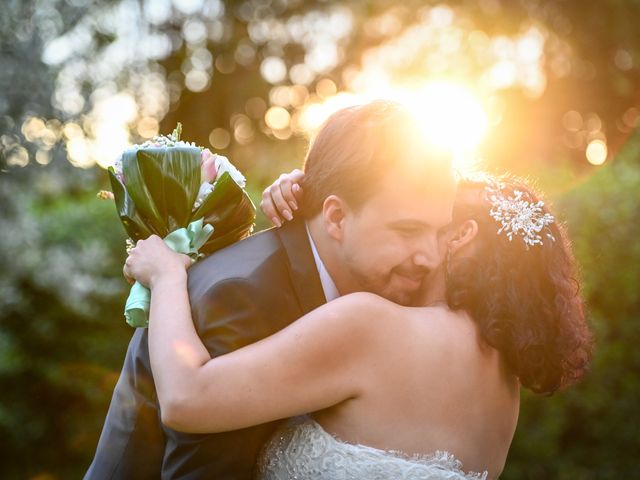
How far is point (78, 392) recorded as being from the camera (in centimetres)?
717

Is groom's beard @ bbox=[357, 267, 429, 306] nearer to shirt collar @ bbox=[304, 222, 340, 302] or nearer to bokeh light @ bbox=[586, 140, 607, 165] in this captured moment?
shirt collar @ bbox=[304, 222, 340, 302]

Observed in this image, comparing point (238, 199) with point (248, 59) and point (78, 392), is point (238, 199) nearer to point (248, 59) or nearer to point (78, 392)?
point (78, 392)

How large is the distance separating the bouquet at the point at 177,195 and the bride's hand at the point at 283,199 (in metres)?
0.13

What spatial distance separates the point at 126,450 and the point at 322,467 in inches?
27.5

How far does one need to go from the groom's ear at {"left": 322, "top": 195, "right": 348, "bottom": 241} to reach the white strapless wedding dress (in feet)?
2.33

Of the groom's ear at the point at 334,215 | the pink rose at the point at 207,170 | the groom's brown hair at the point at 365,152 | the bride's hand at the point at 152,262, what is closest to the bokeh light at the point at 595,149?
the groom's brown hair at the point at 365,152

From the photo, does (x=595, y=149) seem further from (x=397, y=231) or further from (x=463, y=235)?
(x=397, y=231)

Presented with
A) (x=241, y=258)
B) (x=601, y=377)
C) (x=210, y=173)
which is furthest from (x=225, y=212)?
(x=601, y=377)

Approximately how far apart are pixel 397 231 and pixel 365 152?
1.06 ft

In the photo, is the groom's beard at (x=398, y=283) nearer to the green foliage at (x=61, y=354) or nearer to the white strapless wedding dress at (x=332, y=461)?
the white strapless wedding dress at (x=332, y=461)

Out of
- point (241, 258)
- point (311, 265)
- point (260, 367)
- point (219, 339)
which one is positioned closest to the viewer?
point (260, 367)

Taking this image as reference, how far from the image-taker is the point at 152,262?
2.90m

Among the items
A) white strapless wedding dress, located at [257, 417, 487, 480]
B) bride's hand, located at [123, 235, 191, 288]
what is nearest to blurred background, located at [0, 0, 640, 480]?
bride's hand, located at [123, 235, 191, 288]

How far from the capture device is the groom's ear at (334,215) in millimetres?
3029
